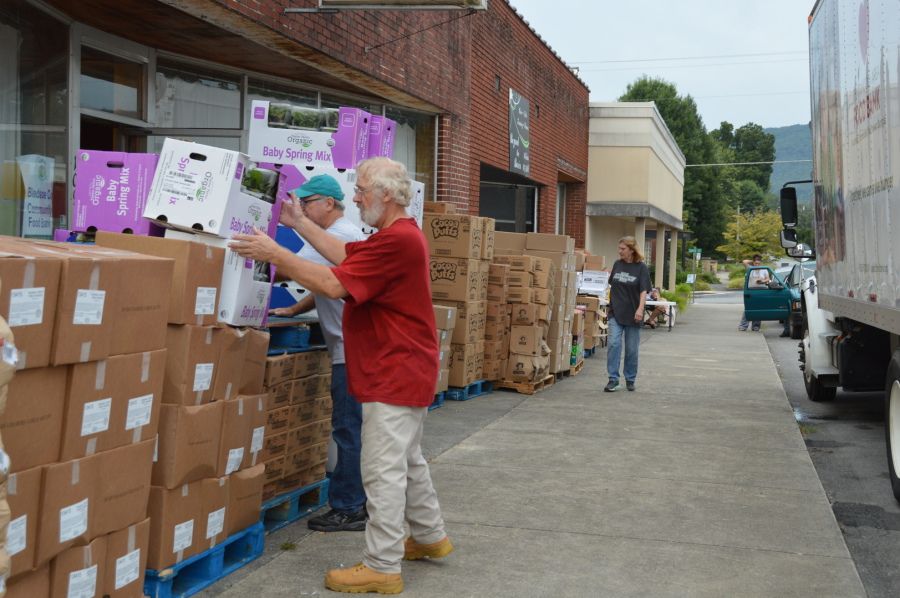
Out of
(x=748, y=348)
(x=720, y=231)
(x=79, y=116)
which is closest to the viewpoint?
(x=79, y=116)

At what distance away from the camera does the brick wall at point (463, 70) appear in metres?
9.84

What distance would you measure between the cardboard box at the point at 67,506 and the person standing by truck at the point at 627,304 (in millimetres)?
9052

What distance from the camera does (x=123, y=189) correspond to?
4949mm

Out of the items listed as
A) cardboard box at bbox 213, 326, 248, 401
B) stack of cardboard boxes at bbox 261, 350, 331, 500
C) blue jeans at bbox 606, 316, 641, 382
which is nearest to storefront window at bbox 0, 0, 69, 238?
stack of cardboard boxes at bbox 261, 350, 331, 500

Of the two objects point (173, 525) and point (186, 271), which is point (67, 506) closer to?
point (173, 525)

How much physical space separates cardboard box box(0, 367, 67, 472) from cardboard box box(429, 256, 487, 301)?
7404mm

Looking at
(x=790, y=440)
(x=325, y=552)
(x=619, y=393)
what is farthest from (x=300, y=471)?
(x=619, y=393)

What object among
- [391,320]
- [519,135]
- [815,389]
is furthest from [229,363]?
[519,135]

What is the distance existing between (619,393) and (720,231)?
210 ft

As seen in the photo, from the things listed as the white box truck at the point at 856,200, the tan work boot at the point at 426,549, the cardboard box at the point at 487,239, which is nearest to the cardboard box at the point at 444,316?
the cardboard box at the point at 487,239

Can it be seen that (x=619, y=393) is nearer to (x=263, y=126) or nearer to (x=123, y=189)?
(x=263, y=126)

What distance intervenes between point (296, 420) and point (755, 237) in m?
77.8

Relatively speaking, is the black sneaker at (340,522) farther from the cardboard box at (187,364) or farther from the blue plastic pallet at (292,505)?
the cardboard box at (187,364)

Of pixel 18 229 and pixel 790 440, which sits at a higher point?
pixel 18 229
